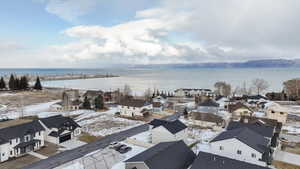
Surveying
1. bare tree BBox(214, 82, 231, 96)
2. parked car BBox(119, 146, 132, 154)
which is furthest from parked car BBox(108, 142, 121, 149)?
bare tree BBox(214, 82, 231, 96)

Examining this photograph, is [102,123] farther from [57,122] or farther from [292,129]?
[292,129]

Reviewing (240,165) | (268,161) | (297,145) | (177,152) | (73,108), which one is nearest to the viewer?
(240,165)

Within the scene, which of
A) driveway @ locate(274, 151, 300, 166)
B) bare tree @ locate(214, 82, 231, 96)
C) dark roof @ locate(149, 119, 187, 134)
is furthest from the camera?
bare tree @ locate(214, 82, 231, 96)

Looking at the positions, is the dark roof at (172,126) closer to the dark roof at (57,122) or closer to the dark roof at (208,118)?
the dark roof at (208,118)

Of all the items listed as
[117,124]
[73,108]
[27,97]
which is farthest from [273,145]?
[27,97]

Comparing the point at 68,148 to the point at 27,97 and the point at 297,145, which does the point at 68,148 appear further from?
the point at 27,97

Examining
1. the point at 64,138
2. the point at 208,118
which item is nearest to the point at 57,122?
the point at 64,138

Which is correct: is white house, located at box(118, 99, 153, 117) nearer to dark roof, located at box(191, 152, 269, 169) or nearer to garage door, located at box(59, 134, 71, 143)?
garage door, located at box(59, 134, 71, 143)

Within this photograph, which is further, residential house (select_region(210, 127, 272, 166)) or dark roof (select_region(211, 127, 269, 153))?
dark roof (select_region(211, 127, 269, 153))
